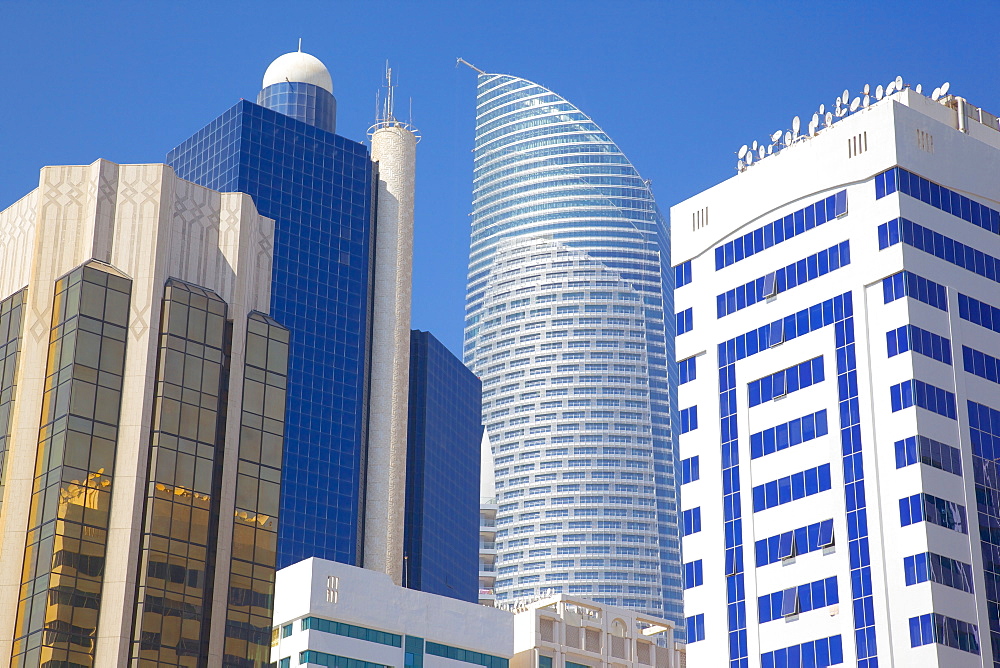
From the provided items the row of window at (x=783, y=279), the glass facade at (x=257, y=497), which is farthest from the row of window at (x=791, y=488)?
the glass facade at (x=257, y=497)

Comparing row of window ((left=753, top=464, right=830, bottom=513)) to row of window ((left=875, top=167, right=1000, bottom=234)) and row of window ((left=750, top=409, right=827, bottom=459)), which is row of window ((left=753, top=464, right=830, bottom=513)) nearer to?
row of window ((left=750, top=409, right=827, bottom=459))

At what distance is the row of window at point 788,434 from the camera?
9512 cm

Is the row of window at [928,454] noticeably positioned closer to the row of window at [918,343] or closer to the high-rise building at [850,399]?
the high-rise building at [850,399]

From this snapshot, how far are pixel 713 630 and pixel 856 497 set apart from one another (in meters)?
13.2

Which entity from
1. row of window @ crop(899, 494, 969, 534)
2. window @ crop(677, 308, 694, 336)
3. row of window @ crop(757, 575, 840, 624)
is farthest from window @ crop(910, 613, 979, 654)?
window @ crop(677, 308, 694, 336)

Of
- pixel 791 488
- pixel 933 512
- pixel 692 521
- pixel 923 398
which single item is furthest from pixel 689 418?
pixel 933 512

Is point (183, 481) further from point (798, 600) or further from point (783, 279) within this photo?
point (783, 279)

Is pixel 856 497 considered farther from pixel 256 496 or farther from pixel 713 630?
pixel 256 496

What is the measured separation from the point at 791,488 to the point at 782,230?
720 inches

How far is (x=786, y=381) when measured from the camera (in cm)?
9819

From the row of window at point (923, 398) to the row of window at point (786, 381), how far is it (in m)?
5.45

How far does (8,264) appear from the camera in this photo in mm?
98812

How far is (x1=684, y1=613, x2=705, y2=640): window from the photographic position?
9800 centimetres

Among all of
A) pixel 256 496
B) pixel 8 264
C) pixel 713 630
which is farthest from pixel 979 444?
pixel 8 264
